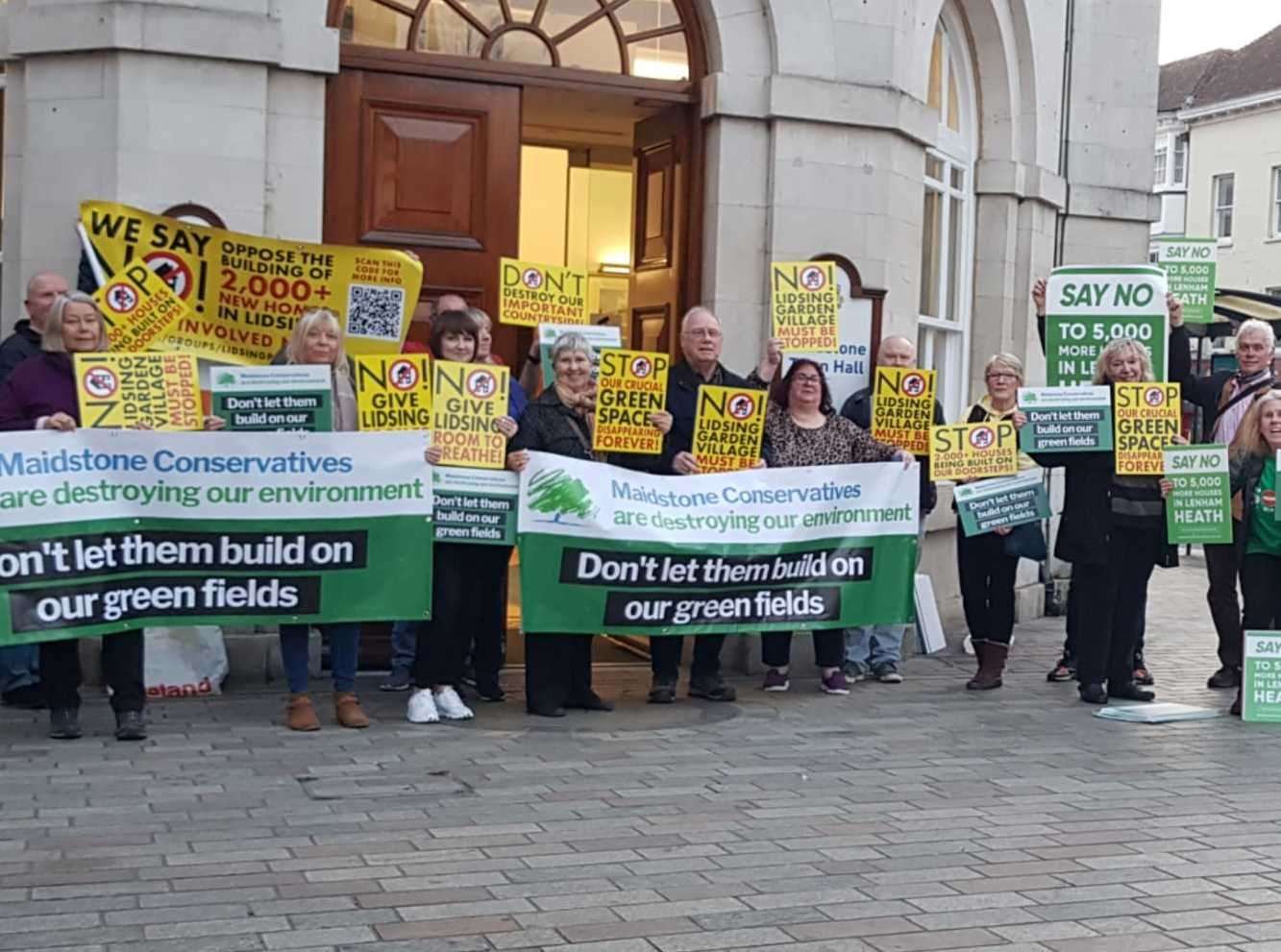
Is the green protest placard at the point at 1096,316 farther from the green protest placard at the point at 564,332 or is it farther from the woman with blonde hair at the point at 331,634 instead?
the woman with blonde hair at the point at 331,634

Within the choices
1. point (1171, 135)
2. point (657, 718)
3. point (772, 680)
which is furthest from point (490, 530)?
point (1171, 135)

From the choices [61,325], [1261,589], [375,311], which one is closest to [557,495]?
[375,311]

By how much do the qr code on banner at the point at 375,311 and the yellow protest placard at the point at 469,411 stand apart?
0.94 metres

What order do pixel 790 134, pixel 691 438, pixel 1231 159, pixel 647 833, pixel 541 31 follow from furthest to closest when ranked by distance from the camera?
pixel 1231 159 → pixel 790 134 → pixel 541 31 → pixel 691 438 → pixel 647 833

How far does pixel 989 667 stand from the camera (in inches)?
392

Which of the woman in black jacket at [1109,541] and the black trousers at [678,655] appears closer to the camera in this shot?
the black trousers at [678,655]

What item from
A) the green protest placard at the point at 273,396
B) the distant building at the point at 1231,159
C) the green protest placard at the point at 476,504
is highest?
the distant building at the point at 1231,159

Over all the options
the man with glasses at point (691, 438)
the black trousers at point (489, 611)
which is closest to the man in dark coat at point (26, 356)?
the black trousers at point (489, 611)

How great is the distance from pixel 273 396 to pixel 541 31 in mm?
3454

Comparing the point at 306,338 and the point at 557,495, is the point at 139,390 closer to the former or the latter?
the point at 306,338

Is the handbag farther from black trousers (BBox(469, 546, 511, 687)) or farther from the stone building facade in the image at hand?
black trousers (BBox(469, 546, 511, 687))

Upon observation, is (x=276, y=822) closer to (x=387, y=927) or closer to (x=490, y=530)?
(x=387, y=927)

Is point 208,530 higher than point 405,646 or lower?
higher

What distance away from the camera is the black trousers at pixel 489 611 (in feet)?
29.0
